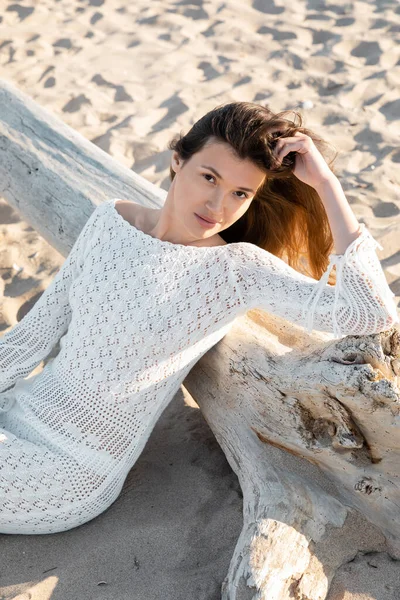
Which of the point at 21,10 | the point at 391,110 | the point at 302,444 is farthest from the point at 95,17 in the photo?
the point at 302,444

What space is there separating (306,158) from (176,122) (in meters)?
3.22

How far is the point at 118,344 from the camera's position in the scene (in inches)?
106

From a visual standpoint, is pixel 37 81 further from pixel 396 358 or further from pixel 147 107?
pixel 396 358

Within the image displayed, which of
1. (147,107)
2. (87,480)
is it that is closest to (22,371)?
(87,480)

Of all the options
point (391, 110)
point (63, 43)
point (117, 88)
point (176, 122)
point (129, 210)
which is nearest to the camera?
point (129, 210)

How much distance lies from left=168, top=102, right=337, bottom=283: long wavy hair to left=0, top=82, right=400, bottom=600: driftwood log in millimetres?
295

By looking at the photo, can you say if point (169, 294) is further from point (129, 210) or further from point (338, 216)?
point (338, 216)

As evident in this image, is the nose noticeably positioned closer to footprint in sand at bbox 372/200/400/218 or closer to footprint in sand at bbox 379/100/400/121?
footprint in sand at bbox 372/200/400/218

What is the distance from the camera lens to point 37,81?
643 cm

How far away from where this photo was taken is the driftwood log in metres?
2.35

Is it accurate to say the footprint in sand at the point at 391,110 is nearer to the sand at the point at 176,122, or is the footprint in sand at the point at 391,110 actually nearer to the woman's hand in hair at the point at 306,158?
the sand at the point at 176,122

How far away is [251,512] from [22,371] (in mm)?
1101

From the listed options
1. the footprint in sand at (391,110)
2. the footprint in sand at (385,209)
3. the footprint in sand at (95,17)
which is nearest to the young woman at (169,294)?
the footprint in sand at (385,209)

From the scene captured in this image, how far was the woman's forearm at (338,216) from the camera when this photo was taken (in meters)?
2.52
